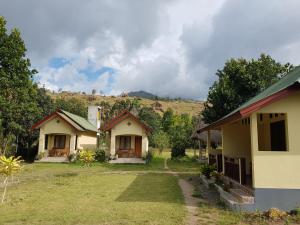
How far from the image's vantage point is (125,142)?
110ft

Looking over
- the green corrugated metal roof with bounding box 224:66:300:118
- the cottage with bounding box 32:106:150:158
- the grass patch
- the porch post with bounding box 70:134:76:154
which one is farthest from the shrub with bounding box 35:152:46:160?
the green corrugated metal roof with bounding box 224:66:300:118

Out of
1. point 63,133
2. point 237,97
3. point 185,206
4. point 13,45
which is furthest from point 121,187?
point 13,45

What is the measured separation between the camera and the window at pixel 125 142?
33406 millimetres

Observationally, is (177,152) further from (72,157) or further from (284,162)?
(284,162)

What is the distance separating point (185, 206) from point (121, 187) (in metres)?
5.32

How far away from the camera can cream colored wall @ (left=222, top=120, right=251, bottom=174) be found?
53.0 ft

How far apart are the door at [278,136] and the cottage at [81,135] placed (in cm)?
1949

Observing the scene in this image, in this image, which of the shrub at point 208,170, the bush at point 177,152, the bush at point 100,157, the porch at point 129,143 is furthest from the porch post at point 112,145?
the shrub at point 208,170

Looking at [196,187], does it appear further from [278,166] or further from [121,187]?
[278,166]

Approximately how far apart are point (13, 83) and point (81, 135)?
30.1ft

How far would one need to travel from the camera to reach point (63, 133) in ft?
107

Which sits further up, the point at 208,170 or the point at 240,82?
the point at 240,82

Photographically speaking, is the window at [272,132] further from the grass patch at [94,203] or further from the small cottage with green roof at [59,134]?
the small cottage with green roof at [59,134]

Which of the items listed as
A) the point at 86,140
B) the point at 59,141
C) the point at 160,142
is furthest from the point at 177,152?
the point at 59,141
